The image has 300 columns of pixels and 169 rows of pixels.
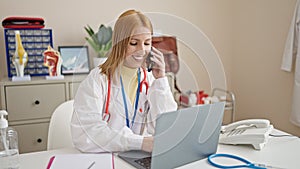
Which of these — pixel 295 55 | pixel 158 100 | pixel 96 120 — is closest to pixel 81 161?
pixel 96 120

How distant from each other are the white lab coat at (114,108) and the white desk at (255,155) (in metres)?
0.10

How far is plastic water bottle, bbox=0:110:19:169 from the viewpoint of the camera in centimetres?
97

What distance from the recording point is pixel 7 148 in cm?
101

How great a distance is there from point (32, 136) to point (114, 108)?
125 centimetres

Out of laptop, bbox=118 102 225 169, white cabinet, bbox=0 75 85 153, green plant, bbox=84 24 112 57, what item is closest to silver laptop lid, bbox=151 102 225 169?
laptop, bbox=118 102 225 169

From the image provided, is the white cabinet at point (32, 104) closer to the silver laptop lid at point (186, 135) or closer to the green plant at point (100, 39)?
the green plant at point (100, 39)

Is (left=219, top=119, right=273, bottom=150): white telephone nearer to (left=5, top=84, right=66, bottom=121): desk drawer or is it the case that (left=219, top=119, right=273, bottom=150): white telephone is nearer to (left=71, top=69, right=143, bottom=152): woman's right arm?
(left=71, top=69, right=143, bottom=152): woman's right arm

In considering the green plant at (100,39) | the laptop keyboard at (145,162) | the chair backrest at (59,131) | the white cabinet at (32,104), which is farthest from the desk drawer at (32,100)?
the laptop keyboard at (145,162)

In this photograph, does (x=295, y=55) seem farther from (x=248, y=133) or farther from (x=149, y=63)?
(x=149, y=63)

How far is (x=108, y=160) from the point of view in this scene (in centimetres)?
103

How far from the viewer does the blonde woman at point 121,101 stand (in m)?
0.93

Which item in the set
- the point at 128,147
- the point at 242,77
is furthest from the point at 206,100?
the point at 128,147

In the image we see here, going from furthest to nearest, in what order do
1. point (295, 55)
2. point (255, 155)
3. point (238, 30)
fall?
point (238, 30) → point (295, 55) → point (255, 155)

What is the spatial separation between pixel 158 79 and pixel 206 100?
1170mm
